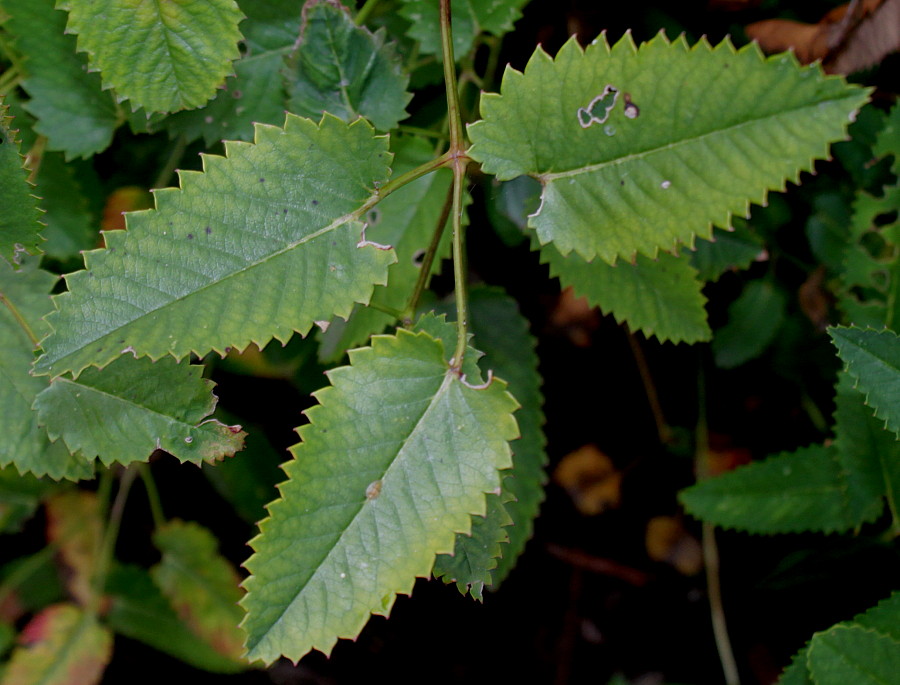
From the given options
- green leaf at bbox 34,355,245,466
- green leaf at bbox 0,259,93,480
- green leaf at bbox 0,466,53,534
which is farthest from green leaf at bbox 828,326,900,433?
green leaf at bbox 0,466,53,534

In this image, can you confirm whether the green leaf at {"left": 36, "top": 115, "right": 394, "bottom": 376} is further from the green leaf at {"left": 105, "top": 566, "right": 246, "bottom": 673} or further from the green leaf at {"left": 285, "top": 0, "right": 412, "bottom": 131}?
the green leaf at {"left": 105, "top": 566, "right": 246, "bottom": 673}

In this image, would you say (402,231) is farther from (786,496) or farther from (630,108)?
(786,496)

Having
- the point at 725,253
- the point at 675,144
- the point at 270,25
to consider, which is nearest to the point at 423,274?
the point at 675,144

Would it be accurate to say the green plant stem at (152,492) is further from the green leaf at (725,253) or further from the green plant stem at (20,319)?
the green leaf at (725,253)

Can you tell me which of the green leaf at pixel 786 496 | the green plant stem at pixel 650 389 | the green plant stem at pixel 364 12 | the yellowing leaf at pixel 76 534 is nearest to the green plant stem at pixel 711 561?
the green plant stem at pixel 650 389

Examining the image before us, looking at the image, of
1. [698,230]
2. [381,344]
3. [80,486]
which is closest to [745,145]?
[698,230]

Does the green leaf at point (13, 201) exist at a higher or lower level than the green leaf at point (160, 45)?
lower

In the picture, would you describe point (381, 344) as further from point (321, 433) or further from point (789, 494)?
point (789, 494)
